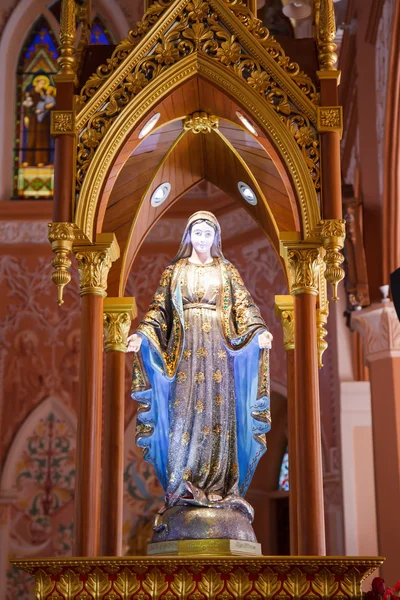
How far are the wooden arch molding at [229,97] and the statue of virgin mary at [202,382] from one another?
2.15 feet

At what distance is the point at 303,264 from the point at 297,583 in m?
2.22

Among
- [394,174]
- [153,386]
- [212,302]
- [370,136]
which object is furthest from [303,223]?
[370,136]

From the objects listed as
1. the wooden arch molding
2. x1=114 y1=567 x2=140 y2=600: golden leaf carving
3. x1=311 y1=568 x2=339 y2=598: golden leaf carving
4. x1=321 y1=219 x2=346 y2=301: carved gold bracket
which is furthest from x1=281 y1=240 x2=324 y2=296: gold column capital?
x1=114 y1=567 x2=140 y2=600: golden leaf carving

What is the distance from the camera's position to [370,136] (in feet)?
34.6

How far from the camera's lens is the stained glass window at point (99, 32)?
14141 millimetres

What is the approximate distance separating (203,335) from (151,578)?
5.50ft

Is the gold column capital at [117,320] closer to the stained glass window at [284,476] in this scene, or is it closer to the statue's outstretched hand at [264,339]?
the statue's outstretched hand at [264,339]

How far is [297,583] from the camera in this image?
17.6 ft

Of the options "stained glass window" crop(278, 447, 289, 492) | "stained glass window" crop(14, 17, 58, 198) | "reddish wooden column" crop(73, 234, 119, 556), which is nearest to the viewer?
"reddish wooden column" crop(73, 234, 119, 556)

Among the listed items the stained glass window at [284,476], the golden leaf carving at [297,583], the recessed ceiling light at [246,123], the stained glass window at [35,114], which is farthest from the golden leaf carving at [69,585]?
the stained glass window at [35,114]

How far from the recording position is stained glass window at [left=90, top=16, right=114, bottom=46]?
14.1 m

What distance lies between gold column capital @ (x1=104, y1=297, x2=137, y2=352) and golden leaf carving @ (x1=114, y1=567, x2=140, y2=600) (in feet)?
7.95

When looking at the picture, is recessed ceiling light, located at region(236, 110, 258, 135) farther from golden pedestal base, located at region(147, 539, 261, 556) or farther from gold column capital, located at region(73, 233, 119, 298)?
golden pedestal base, located at region(147, 539, 261, 556)

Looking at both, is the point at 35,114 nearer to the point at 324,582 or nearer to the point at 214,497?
the point at 214,497
